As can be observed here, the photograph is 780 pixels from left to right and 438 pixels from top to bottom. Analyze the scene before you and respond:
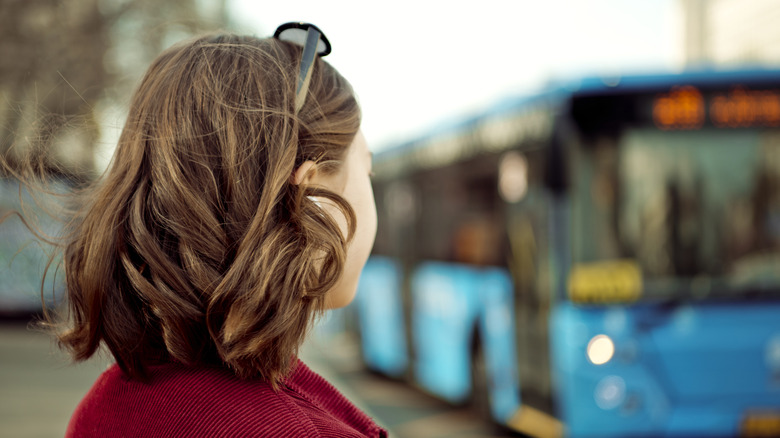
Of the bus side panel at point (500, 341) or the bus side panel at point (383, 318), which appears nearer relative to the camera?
the bus side panel at point (500, 341)

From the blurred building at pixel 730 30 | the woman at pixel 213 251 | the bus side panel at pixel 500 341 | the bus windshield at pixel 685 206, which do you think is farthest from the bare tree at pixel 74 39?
the blurred building at pixel 730 30

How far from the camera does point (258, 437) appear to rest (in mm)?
1064

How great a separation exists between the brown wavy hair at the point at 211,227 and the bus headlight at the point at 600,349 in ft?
15.2

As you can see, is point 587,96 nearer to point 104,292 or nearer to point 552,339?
point 552,339

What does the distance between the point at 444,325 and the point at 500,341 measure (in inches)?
55.8

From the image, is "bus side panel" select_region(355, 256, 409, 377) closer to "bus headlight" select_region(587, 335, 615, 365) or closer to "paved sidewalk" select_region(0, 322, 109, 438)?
"paved sidewalk" select_region(0, 322, 109, 438)

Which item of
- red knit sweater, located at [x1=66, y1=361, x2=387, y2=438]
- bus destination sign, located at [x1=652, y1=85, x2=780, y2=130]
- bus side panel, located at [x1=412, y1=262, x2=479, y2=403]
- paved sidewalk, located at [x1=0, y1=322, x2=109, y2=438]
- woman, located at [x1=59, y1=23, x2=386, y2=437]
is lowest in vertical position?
paved sidewalk, located at [x1=0, y1=322, x2=109, y2=438]

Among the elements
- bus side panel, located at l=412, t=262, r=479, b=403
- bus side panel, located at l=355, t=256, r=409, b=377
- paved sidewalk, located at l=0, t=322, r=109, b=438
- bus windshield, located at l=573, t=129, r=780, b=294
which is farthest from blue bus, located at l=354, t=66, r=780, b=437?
bus side panel, located at l=355, t=256, r=409, b=377

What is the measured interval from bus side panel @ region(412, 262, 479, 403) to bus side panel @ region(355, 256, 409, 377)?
60 centimetres

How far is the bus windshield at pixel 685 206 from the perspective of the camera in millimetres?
5883

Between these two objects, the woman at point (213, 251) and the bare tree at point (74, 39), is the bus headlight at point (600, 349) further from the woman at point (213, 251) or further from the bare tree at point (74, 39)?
the woman at point (213, 251)

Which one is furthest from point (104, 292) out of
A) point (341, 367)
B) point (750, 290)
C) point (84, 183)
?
point (341, 367)

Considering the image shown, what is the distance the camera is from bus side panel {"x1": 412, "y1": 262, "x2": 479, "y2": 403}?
7.95 m

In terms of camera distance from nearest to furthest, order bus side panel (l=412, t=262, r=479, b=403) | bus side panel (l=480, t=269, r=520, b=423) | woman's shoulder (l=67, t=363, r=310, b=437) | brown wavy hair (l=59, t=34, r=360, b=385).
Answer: woman's shoulder (l=67, t=363, r=310, b=437) → brown wavy hair (l=59, t=34, r=360, b=385) → bus side panel (l=480, t=269, r=520, b=423) → bus side panel (l=412, t=262, r=479, b=403)
